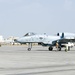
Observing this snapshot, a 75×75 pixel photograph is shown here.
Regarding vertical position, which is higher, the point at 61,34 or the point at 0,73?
the point at 61,34

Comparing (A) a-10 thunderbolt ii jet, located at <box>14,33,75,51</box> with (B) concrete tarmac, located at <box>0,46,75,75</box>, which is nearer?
(B) concrete tarmac, located at <box>0,46,75,75</box>

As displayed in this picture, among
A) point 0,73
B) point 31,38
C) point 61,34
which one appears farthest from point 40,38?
point 0,73

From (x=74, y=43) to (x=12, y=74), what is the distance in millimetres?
37451

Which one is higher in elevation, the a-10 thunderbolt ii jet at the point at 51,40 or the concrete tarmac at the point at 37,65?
the a-10 thunderbolt ii jet at the point at 51,40

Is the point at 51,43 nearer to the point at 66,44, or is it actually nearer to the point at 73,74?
the point at 66,44

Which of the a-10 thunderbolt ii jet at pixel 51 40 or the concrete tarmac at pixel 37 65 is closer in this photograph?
the concrete tarmac at pixel 37 65

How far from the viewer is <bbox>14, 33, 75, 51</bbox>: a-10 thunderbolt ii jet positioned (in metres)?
47.1

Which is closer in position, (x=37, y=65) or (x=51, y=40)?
(x=37, y=65)

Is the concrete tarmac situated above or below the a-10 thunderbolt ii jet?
below

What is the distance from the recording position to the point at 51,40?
48500 mm

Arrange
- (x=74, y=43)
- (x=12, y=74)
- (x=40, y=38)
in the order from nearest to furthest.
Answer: (x=12, y=74)
(x=40, y=38)
(x=74, y=43)

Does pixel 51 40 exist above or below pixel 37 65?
above

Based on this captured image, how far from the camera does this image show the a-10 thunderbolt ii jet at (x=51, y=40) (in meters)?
47.1

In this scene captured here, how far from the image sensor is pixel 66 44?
47375 millimetres
